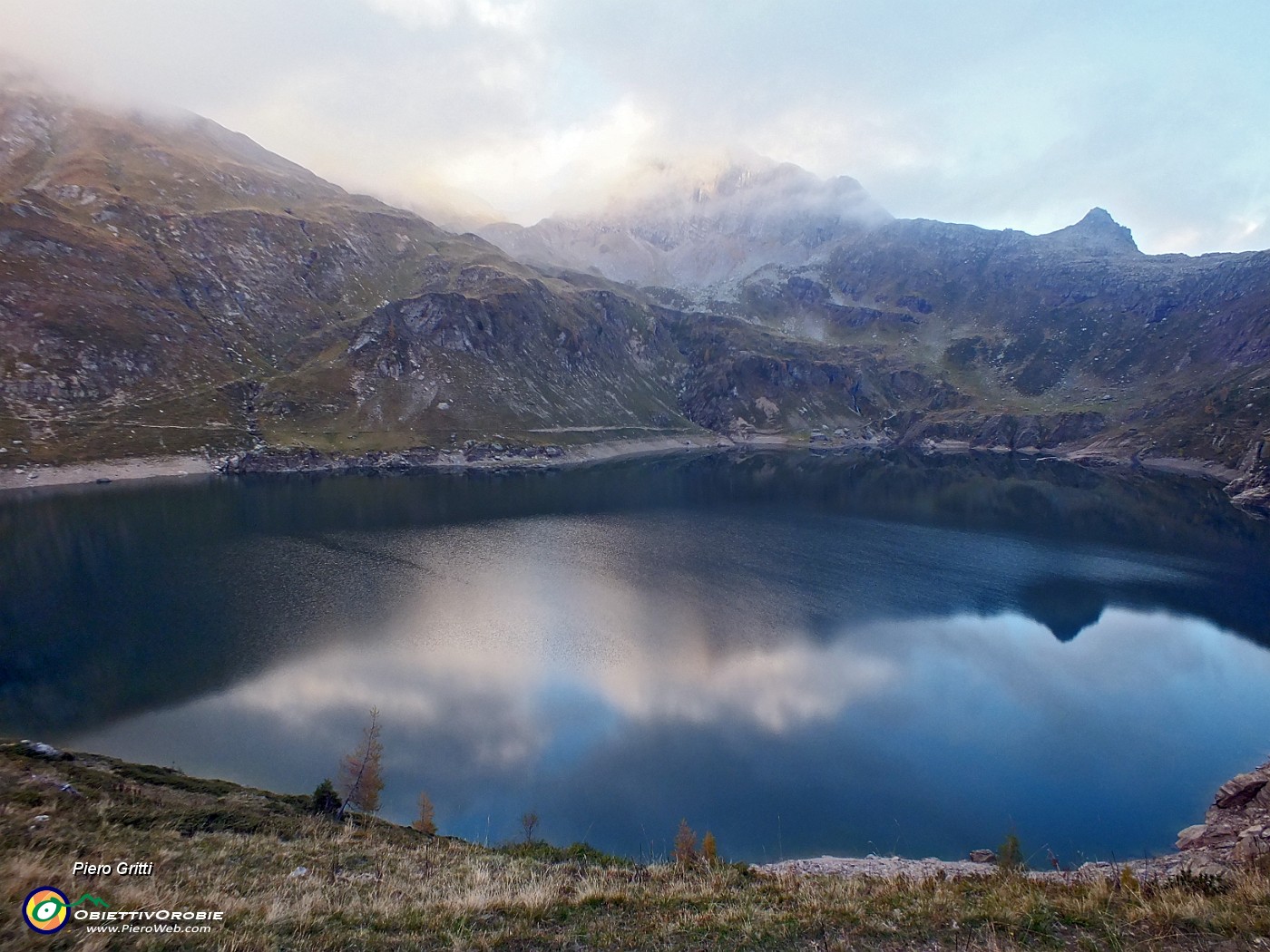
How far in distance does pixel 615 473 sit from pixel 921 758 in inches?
5715

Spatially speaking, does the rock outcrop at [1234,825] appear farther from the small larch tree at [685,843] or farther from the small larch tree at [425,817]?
the small larch tree at [425,817]

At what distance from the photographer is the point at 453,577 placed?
78.2 meters

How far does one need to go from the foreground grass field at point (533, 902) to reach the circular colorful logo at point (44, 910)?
0.18 meters

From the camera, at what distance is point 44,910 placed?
29.9ft

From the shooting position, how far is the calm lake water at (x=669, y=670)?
3644 centimetres

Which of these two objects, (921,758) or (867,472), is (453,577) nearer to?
(921,758)

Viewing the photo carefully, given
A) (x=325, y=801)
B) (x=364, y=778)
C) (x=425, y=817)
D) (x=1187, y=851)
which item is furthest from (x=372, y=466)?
(x=1187, y=851)

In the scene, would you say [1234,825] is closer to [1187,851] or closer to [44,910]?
[1187,851]

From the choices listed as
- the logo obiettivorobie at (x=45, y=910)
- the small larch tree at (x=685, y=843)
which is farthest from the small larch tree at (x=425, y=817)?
the logo obiettivorobie at (x=45, y=910)

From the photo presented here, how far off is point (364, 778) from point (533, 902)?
2500 cm

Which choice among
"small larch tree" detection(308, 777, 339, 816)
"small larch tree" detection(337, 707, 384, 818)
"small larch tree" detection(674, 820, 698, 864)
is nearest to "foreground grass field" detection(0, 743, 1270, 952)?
"small larch tree" detection(308, 777, 339, 816)

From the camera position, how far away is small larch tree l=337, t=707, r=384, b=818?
31938 mm

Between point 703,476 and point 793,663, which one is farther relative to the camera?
point 703,476

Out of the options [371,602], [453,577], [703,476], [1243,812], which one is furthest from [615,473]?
[1243,812]
